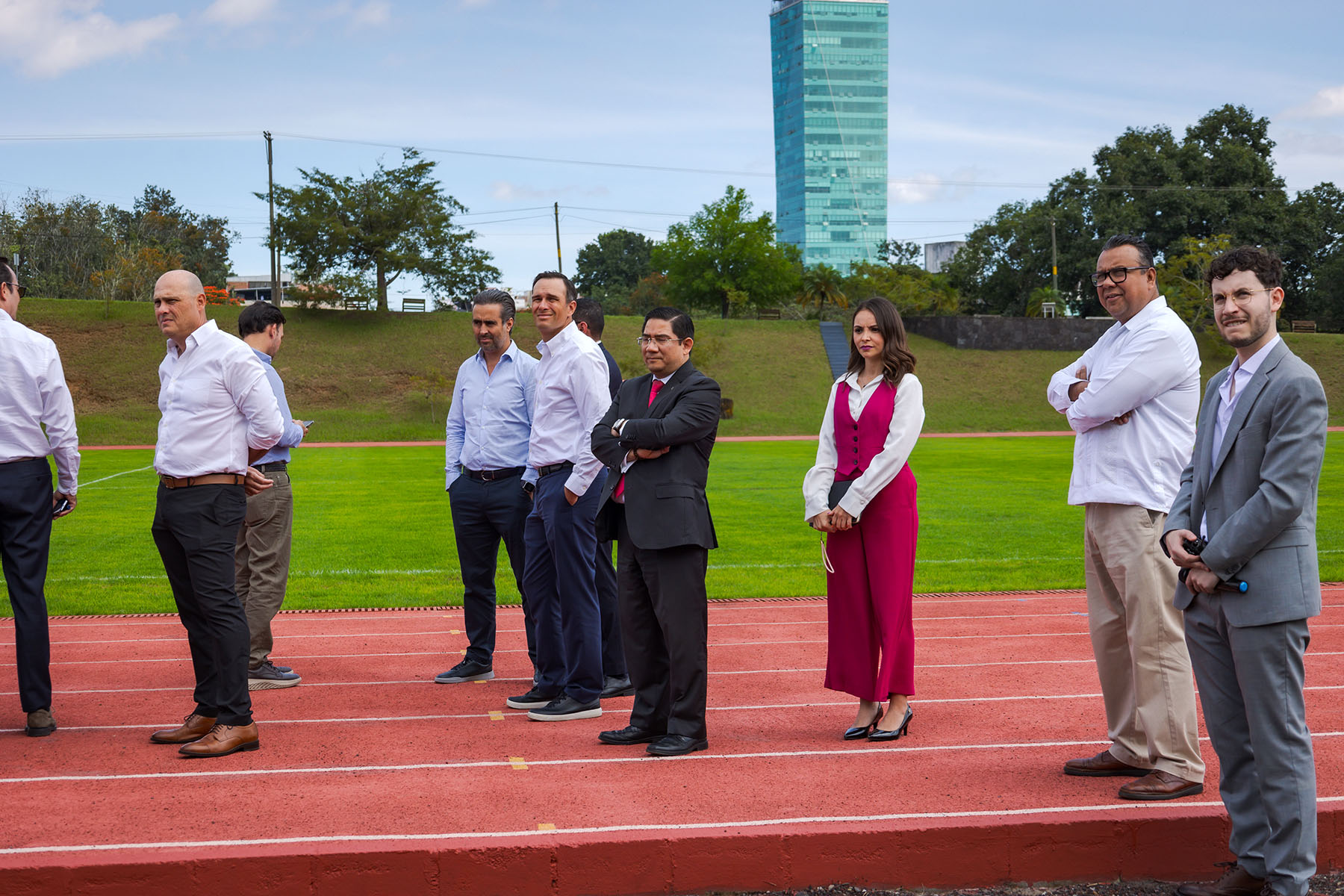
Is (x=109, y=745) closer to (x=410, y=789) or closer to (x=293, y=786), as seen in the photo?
(x=293, y=786)

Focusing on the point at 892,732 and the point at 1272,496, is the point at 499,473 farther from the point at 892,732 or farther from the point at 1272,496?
the point at 1272,496

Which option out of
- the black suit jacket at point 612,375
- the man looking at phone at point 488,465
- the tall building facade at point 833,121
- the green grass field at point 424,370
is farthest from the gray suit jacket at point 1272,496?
the tall building facade at point 833,121

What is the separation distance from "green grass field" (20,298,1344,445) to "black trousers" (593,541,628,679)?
1146 inches

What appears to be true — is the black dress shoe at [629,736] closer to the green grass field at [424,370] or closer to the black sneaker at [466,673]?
the black sneaker at [466,673]

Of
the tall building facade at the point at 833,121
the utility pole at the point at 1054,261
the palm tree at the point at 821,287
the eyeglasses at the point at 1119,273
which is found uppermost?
the tall building facade at the point at 833,121

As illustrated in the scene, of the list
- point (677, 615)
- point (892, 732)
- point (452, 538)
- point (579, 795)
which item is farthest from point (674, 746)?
point (452, 538)

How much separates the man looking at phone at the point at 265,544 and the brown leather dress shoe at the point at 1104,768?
4.28 m

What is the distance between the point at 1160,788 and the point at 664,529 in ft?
7.30

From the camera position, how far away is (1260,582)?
3.48 m

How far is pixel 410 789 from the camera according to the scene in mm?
4418

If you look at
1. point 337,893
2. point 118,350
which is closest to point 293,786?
point 337,893

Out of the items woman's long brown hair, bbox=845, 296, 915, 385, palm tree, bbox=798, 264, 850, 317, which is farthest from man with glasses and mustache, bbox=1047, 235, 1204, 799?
palm tree, bbox=798, 264, 850, 317

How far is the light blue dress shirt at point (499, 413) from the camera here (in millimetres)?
6418

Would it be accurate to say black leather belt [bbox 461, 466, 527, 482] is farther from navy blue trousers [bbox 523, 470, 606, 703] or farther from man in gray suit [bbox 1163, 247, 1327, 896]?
man in gray suit [bbox 1163, 247, 1327, 896]
